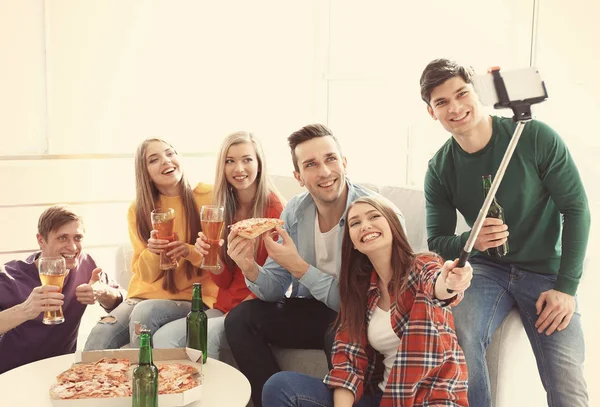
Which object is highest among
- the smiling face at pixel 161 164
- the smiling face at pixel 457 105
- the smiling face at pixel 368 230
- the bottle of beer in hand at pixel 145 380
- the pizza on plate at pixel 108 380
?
the smiling face at pixel 457 105

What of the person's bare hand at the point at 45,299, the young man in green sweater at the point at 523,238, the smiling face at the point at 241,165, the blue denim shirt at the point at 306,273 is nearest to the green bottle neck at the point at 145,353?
→ the person's bare hand at the point at 45,299

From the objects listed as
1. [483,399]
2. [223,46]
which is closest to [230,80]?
[223,46]

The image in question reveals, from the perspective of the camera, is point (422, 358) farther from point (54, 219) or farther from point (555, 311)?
point (54, 219)

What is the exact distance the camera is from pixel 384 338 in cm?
230

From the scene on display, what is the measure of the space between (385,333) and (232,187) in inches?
43.0

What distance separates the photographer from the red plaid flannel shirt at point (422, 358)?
2.14 m

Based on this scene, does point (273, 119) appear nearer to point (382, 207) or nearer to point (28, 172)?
point (28, 172)

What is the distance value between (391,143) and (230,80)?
1316 millimetres

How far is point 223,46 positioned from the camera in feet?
17.6

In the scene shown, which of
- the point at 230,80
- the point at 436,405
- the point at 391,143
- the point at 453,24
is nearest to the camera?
the point at 436,405

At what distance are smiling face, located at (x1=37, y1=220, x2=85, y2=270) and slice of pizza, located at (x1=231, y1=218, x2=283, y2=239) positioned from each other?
72 cm

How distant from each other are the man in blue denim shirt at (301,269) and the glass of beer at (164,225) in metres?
0.35

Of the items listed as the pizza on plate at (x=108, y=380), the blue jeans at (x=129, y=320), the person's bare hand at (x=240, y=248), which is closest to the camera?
the pizza on plate at (x=108, y=380)

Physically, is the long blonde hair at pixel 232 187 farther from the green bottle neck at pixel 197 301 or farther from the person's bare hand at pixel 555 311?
the person's bare hand at pixel 555 311
